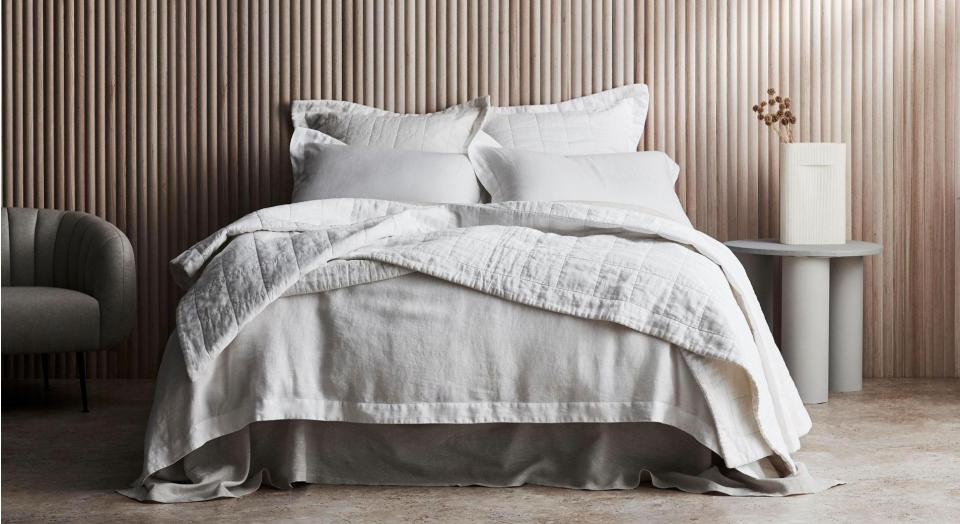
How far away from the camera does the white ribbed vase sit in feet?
11.2

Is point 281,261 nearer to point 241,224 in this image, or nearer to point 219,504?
point 241,224

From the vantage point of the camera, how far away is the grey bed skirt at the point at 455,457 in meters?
2.19

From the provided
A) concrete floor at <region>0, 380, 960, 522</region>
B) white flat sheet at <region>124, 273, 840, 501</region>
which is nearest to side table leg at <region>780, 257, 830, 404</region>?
concrete floor at <region>0, 380, 960, 522</region>

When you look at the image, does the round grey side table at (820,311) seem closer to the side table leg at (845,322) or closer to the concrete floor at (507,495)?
the side table leg at (845,322)

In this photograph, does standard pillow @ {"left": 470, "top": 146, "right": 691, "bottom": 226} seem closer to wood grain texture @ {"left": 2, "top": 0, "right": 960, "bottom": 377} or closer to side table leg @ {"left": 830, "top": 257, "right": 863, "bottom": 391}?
wood grain texture @ {"left": 2, "top": 0, "right": 960, "bottom": 377}

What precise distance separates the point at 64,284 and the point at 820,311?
2.81 metres

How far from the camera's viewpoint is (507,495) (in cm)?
215

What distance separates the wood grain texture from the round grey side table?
45 centimetres

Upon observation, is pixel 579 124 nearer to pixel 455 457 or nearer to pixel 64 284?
pixel 455 457

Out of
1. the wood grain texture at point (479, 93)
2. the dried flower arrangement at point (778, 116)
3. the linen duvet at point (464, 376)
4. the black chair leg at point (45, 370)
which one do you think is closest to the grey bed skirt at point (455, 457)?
the linen duvet at point (464, 376)

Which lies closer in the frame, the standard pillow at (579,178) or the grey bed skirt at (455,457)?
the grey bed skirt at (455,457)

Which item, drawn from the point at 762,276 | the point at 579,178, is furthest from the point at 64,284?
the point at 762,276

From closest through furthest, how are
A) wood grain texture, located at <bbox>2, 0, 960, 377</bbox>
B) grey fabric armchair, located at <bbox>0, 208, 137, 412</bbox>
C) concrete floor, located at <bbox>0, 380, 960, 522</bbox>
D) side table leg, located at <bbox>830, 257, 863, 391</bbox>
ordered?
concrete floor, located at <bbox>0, 380, 960, 522</bbox> → grey fabric armchair, located at <bbox>0, 208, 137, 412</bbox> → side table leg, located at <bbox>830, 257, 863, 391</bbox> → wood grain texture, located at <bbox>2, 0, 960, 377</bbox>

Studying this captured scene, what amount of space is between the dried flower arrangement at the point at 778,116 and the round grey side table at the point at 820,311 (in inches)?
18.2
